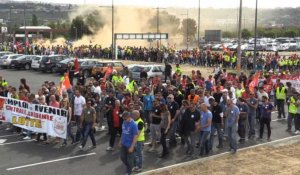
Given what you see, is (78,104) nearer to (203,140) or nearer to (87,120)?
(87,120)

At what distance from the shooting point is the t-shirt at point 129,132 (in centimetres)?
1143

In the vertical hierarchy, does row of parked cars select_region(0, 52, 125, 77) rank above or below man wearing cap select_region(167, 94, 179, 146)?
above

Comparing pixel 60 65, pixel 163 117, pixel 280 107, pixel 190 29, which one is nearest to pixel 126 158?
pixel 163 117

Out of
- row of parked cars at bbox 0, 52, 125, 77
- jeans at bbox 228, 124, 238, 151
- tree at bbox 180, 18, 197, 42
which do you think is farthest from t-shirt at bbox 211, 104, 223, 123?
tree at bbox 180, 18, 197, 42

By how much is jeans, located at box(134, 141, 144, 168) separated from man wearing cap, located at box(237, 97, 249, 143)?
4741 mm

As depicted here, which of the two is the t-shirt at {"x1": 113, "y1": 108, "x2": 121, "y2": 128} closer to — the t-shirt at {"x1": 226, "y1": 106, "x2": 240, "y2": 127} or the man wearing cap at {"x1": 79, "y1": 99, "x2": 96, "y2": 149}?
the man wearing cap at {"x1": 79, "y1": 99, "x2": 96, "y2": 149}

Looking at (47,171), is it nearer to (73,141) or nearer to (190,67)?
(73,141)

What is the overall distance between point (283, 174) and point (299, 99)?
6156 millimetres

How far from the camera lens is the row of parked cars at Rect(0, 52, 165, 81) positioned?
3200 cm

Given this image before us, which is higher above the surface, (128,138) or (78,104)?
(78,104)

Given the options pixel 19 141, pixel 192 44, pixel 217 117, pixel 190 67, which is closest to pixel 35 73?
pixel 190 67

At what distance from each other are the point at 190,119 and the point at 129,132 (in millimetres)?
2896

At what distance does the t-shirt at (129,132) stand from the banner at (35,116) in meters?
4.04

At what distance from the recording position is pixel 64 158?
1359cm
